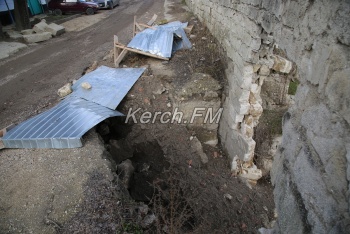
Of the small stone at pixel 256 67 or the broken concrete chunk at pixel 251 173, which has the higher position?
the small stone at pixel 256 67

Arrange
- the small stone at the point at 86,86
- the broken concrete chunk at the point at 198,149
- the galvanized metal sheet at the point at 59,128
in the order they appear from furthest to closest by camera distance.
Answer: the small stone at the point at 86,86, the broken concrete chunk at the point at 198,149, the galvanized metal sheet at the point at 59,128

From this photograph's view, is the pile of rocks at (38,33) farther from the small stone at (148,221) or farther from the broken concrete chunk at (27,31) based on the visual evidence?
the small stone at (148,221)

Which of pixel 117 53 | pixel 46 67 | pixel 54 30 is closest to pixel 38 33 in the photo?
pixel 54 30

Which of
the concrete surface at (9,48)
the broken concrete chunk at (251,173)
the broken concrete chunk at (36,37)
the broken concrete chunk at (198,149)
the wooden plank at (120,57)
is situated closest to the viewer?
the broken concrete chunk at (251,173)

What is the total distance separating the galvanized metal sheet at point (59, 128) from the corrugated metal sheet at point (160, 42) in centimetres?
266

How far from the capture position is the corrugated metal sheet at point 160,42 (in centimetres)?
650

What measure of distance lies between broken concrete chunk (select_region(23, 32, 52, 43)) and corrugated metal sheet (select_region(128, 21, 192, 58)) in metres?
6.02

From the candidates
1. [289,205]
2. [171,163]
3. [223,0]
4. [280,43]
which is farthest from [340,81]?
[223,0]

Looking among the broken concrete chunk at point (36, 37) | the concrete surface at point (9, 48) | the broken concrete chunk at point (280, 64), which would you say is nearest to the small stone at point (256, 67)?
the broken concrete chunk at point (280, 64)

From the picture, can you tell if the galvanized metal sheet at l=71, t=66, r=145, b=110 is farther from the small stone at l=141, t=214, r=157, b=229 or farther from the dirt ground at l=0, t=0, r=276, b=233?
the small stone at l=141, t=214, r=157, b=229

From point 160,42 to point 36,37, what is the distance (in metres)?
6.94

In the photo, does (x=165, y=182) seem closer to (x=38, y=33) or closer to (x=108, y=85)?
(x=108, y=85)

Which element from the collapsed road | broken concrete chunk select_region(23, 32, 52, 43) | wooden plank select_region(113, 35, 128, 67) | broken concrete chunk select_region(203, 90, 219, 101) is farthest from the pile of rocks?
broken concrete chunk select_region(203, 90, 219, 101)

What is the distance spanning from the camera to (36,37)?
1037 centimetres
